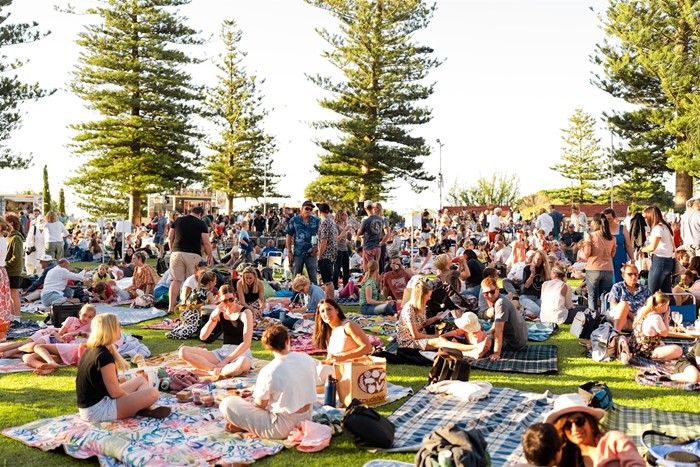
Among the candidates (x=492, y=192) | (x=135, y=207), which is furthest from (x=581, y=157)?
(x=135, y=207)

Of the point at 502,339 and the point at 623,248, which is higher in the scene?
the point at 623,248

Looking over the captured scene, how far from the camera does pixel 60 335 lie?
7258mm

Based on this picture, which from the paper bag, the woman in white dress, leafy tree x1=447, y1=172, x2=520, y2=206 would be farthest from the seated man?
leafy tree x1=447, y1=172, x2=520, y2=206

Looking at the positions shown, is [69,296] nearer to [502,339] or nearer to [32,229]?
[32,229]

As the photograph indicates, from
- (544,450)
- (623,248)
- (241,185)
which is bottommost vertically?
(544,450)

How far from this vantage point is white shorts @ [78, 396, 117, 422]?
4.62 m

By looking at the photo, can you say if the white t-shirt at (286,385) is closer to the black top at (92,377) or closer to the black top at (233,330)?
the black top at (92,377)

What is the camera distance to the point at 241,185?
37.9 m

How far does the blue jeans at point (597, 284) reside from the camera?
27.6 feet

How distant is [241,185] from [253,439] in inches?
1345

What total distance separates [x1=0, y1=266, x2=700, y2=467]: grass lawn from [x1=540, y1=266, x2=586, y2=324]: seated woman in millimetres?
1438

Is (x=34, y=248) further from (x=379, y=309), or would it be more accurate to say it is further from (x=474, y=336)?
(x=474, y=336)

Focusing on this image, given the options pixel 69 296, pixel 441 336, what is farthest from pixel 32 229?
pixel 441 336

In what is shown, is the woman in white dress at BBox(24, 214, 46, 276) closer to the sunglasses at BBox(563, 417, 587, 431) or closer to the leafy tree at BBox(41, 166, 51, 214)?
the sunglasses at BBox(563, 417, 587, 431)
